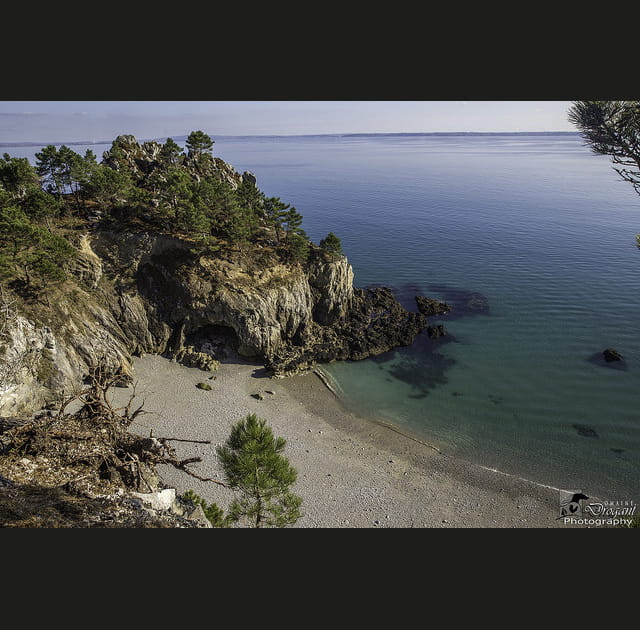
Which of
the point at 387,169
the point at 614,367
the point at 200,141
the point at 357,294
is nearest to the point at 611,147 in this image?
the point at 614,367

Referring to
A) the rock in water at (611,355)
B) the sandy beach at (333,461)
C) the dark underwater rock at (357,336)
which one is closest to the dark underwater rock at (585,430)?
the sandy beach at (333,461)

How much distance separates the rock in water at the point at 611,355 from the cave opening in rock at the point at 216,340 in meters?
37.1

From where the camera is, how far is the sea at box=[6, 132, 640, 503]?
29172 mm

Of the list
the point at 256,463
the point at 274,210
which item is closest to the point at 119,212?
the point at 274,210

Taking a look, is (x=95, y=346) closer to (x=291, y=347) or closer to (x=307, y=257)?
(x=291, y=347)

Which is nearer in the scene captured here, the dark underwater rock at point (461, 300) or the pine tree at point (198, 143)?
the dark underwater rock at point (461, 300)

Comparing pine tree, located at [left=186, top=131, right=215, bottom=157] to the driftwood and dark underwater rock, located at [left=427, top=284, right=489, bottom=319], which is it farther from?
the driftwood

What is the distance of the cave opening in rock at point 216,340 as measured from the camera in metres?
38.9

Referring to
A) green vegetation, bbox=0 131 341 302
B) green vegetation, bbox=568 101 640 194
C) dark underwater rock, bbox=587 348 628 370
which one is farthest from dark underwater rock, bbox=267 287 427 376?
green vegetation, bbox=568 101 640 194

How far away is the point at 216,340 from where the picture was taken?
39.6 m

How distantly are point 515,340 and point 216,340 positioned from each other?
106 ft

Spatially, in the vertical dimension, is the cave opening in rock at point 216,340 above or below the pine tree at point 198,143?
below

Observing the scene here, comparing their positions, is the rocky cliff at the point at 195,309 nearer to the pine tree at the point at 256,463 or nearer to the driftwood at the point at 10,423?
the driftwood at the point at 10,423

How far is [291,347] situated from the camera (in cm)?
4028
